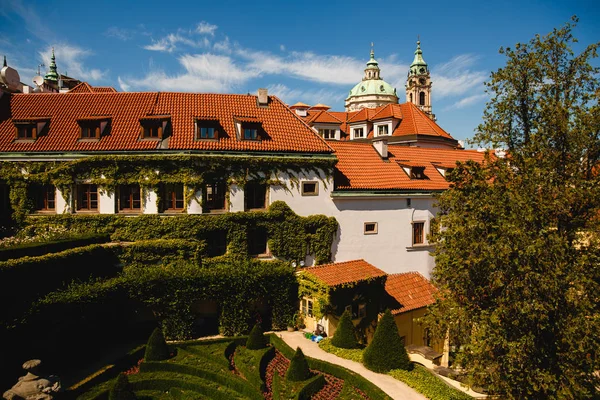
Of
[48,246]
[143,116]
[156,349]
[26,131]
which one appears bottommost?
[156,349]

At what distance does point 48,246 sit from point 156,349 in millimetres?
7318

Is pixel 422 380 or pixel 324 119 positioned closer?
pixel 422 380

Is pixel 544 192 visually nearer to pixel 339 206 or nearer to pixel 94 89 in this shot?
pixel 339 206

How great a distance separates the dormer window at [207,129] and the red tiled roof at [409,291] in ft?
50.2

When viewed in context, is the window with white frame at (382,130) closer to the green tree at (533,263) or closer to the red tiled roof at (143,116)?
the red tiled roof at (143,116)

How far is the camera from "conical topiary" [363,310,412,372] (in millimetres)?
18906

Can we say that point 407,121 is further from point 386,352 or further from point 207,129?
point 386,352

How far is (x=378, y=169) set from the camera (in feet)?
98.2

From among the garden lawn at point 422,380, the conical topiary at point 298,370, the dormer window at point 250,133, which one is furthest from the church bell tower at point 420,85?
the conical topiary at point 298,370

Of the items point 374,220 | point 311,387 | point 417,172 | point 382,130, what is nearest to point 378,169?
point 417,172

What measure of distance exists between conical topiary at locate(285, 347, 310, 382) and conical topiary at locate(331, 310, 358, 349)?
400cm

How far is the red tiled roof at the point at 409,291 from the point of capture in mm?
25547

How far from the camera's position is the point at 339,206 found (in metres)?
26.8

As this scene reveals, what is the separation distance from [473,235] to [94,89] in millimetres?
36865
